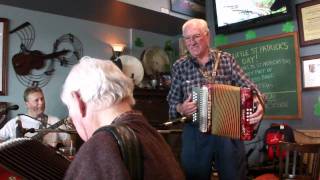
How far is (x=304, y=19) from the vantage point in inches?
→ 140

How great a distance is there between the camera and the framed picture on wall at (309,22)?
11.4ft

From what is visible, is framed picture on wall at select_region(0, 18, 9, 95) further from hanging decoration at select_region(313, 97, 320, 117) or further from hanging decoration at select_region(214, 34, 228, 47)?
hanging decoration at select_region(313, 97, 320, 117)

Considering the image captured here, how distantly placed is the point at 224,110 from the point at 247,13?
1.92 m

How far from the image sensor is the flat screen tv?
3615 millimetres

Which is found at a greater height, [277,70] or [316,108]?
[277,70]

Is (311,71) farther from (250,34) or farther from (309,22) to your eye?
(250,34)

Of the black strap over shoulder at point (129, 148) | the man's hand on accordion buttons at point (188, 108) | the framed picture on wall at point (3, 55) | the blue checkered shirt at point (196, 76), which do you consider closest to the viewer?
the black strap over shoulder at point (129, 148)

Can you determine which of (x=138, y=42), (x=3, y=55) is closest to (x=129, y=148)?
(x=3, y=55)

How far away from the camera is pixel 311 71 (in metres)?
3.49

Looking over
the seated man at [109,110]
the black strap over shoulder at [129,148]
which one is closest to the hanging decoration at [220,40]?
the seated man at [109,110]

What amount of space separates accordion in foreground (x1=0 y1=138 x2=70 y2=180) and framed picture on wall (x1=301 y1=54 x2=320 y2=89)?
281 cm

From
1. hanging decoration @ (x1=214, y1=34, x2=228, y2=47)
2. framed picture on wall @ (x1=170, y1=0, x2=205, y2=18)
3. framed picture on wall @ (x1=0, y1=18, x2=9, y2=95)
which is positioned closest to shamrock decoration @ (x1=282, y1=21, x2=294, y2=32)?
hanging decoration @ (x1=214, y1=34, x2=228, y2=47)

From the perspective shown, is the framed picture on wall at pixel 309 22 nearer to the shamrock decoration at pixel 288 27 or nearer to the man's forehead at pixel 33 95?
the shamrock decoration at pixel 288 27

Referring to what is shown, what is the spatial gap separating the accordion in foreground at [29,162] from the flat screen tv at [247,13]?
A: 2933mm
